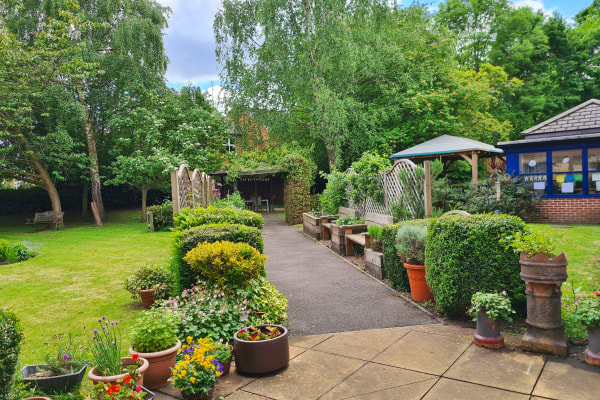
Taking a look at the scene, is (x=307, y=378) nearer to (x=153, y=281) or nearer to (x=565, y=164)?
(x=153, y=281)

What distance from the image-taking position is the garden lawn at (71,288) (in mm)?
4734

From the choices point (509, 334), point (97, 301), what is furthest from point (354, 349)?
point (97, 301)

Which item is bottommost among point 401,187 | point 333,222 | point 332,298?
point 332,298

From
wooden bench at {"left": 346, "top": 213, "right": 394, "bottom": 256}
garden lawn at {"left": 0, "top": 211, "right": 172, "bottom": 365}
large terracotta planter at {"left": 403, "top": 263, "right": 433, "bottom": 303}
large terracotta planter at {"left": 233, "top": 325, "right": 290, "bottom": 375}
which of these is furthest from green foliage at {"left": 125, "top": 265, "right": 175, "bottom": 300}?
wooden bench at {"left": 346, "top": 213, "right": 394, "bottom": 256}

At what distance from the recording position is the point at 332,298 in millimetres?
5859

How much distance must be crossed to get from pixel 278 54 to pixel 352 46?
2.90 metres

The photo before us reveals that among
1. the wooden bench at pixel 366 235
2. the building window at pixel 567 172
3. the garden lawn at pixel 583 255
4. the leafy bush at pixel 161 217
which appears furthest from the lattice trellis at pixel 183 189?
the building window at pixel 567 172

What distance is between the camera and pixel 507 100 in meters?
26.7

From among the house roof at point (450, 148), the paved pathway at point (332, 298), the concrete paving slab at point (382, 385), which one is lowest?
the paved pathway at point (332, 298)

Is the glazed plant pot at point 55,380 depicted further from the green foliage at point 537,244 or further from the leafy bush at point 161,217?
the leafy bush at point 161,217

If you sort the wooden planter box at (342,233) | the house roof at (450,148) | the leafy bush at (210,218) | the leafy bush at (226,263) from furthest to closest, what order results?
1. the house roof at (450,148)
2. the wooden planter box at (342,233)
3. the leafy bush at (210,218)
4. the leafy bush at (226,263)

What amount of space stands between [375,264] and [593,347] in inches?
156

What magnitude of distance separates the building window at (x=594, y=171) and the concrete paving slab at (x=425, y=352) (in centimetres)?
1065

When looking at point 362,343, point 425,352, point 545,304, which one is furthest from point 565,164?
point 362,343
